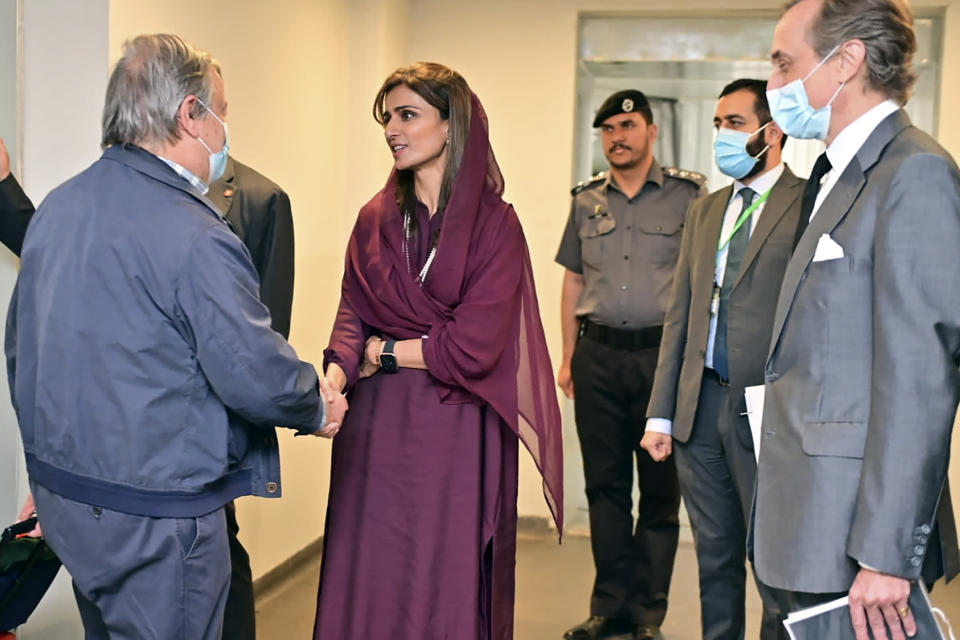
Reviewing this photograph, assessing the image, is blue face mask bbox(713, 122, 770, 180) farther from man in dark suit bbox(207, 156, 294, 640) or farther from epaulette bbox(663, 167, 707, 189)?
man in dark suit bbox(207, 156, 294, 640)

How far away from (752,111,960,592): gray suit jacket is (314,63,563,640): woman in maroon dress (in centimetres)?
88

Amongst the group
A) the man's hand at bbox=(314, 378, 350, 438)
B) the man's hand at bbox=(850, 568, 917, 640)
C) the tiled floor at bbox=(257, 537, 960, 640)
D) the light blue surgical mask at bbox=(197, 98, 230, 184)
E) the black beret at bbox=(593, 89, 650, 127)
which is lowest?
the tiled floor at bbox=(257, 537, 960, 640)

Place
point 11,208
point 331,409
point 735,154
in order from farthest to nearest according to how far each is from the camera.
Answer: point 735,154 < point 11,208 < point 331,409

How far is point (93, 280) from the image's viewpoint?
1749 mm

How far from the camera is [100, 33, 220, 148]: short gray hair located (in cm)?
184

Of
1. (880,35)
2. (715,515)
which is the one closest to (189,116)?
(880,35)

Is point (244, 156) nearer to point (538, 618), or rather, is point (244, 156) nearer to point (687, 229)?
point (687, 229)

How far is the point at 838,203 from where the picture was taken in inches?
69.2

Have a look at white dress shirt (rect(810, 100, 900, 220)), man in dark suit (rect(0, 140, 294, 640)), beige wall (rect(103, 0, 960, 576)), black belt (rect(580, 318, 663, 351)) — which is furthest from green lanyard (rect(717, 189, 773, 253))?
beige wall (rect(103, 0, 960, 576))

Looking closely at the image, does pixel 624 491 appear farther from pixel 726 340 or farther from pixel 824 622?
pixel 824 622

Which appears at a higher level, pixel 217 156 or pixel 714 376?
pixel 217 156

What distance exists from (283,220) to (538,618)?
1.84 meters

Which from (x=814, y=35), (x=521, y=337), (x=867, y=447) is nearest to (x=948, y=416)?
(x=867, y=447)

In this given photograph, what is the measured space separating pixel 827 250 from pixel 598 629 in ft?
7.07
